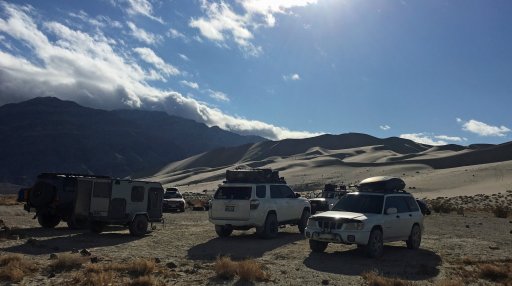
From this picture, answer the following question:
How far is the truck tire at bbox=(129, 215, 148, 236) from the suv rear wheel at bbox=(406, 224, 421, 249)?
30.3 feet

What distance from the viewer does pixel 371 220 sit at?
13.8 meters

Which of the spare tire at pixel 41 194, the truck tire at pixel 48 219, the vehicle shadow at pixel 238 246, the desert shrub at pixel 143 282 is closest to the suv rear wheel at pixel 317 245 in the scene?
the vehicle shadow at pixel 238 246

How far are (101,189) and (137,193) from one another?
1336mm

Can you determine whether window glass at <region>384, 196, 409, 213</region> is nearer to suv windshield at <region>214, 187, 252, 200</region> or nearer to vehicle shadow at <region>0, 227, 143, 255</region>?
suv windshield at <region>214, 187, 252, 200</region>

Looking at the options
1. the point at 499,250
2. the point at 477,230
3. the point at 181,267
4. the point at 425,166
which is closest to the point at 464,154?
the point at 425,166

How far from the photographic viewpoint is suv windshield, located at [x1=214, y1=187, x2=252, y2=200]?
1761 centimetres

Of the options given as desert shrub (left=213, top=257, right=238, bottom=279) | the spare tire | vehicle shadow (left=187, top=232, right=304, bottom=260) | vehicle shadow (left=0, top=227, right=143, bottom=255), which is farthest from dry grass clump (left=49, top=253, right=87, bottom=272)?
the spare tire

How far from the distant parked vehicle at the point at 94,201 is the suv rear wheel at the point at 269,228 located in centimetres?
432

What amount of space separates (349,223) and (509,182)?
6905 cm

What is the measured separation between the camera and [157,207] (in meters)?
19.8

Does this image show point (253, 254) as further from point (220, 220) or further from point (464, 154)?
point (464, 154)

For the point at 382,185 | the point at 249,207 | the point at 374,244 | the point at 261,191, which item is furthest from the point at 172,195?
the point at 374,244

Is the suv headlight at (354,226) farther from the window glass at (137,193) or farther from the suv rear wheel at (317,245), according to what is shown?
the window glass at (137,193)

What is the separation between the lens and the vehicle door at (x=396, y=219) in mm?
14484
